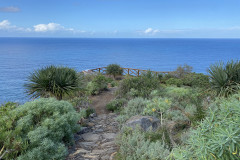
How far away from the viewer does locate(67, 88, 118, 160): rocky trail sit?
15.3 ft

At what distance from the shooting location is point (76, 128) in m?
5.57

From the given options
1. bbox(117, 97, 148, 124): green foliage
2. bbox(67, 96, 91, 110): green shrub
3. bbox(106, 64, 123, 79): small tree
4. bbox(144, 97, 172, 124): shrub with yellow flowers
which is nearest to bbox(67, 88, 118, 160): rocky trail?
bbox(117, 97, 148, 124): green foliage

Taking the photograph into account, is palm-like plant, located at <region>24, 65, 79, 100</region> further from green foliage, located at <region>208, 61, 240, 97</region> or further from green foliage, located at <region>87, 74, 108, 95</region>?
green foliage, located at <region>208, 61, 240, 97</region>

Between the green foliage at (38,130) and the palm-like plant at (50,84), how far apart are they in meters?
2.20

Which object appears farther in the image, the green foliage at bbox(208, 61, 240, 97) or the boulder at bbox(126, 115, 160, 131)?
the green foliage at bbox(208, 61, 240, 97)

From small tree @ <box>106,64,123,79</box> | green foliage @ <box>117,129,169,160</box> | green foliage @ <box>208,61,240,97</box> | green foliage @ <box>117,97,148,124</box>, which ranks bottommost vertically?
small tree @ <box>106,64,123,79</box>

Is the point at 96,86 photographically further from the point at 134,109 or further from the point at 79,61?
the point at 79,61

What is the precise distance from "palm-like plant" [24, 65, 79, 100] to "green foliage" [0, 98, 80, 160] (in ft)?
7.23

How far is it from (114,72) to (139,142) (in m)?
18.3

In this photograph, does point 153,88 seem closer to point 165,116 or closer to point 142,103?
point 142,103

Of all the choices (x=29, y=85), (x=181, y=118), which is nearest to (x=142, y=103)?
(x=181, y=118)

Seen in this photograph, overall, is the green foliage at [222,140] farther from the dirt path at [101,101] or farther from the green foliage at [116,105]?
the dirt path at [101,101]

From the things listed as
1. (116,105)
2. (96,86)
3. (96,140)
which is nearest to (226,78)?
(116,105)

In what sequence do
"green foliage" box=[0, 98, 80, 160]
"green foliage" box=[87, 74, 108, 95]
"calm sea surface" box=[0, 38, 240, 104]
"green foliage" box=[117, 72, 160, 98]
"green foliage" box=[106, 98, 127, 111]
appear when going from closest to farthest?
"green foliage" box=[0, 98, 80, 160], "green foliage" box=[106, 98, 127, 111], "green foliage" box=[117, 72, 160, 98], "green foliage" box=[87, 74, 108, 95], "calm sea surface" box=[0, 38, 240, 104]
